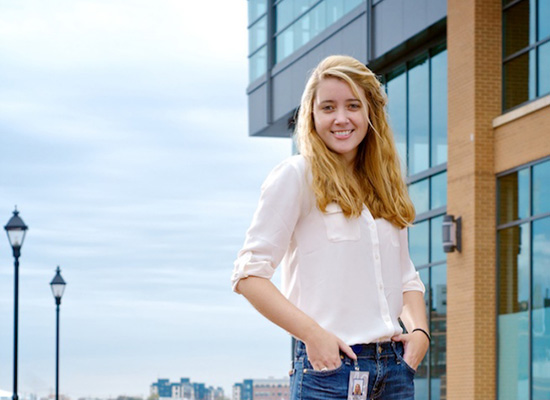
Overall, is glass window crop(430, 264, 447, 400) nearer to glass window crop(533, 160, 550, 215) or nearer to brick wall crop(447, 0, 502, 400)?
brick wall crop(447, 0, 502, 400)

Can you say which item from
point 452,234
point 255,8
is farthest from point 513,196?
point 255,8

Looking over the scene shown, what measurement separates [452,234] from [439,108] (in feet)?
10.6

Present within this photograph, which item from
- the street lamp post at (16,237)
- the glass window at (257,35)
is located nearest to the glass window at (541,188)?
the street lamp post at (16,237)

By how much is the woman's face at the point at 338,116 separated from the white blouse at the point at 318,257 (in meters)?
0.15

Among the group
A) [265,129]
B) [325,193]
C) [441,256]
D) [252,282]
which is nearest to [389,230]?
[325,193]

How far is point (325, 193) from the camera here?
12.4 ft

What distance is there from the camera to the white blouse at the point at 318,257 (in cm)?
372

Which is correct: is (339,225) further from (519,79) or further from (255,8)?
(255,8)

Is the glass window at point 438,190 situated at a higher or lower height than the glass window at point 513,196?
higher

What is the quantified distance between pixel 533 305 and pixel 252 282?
17.4 m

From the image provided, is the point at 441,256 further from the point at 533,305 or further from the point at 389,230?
the point at 389,230

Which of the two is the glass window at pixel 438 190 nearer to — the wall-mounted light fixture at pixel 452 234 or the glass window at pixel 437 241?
the glass window at pixel 437 241

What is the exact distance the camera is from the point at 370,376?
3.72m

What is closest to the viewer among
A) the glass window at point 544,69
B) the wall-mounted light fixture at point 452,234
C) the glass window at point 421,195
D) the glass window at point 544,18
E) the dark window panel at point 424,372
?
the glass window at point 544,69
